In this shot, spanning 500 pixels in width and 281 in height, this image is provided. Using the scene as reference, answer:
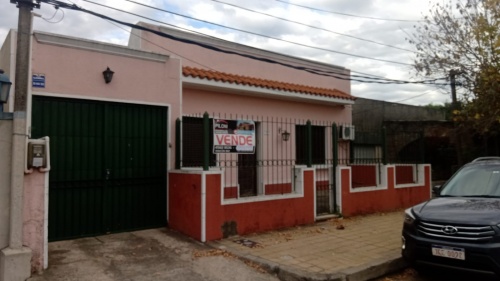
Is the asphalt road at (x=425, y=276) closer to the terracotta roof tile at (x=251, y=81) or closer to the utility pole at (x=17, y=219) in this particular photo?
the utility pole at (x=17, y=219)

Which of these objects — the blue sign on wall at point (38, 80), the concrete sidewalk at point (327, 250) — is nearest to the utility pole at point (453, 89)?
the concrete sidewalk at point (327, 250)

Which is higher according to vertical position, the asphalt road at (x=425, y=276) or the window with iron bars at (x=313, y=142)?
the window with iron bars at (x=313, y=142)

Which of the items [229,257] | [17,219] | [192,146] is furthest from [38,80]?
[229,257]

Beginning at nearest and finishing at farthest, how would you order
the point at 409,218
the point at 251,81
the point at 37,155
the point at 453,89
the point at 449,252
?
the point at 449,252 → the point at 37,155 → the point at 409,218 → the point at 251,81 → the point at 453,89

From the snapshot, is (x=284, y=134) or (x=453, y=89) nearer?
(x=284, y=134)

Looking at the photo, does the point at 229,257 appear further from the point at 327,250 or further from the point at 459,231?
the point at 459,231

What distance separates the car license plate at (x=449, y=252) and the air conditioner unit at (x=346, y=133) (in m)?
7.79

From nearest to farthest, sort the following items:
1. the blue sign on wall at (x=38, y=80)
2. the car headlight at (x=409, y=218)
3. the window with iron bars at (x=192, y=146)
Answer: the car headlight at (x=409, y=218)
the blue sign on wall at (x=38, y=80)
the window with iron bars at (x=192, y=146)

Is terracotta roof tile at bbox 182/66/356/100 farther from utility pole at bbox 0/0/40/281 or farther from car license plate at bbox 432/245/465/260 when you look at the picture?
car license plate at bbox 432/245/465/260

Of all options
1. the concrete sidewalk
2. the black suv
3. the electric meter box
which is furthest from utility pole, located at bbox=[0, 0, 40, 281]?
the black suv

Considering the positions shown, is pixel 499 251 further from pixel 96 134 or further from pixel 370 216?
pixel 96 134

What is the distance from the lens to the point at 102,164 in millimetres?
7141

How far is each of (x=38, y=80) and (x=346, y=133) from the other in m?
9.11

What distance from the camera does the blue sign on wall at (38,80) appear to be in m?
6.52
